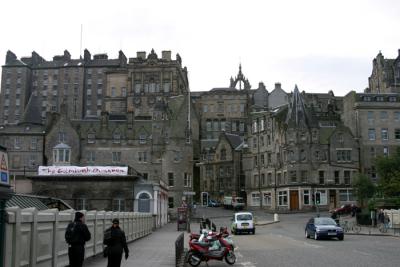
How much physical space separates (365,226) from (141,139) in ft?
Result: 143

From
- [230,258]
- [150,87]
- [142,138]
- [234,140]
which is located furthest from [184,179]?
[230,258]

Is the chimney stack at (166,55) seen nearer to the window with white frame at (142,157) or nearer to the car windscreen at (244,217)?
the window with white frame at (142,157)

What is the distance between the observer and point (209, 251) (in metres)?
20.0

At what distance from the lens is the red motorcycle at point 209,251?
19703 millimetres

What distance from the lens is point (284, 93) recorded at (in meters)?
119

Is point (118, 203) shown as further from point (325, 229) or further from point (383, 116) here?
point (383, 116)

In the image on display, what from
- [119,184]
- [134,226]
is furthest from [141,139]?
[134,226]

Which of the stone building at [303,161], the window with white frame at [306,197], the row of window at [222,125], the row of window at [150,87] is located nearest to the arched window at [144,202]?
the stone building at [303,161]

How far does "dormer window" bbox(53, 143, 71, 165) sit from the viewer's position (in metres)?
81.8

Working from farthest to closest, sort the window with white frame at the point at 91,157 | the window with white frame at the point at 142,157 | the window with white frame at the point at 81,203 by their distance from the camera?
the window with white frame at the point at 142,157, the window with white frame at the point at 91,157, the window with white frame at the point at 81,203

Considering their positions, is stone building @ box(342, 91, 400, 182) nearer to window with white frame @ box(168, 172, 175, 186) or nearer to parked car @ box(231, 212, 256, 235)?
window with white frame @ box(168, 172, 175, 186)

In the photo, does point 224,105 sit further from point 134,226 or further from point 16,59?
point 134,226

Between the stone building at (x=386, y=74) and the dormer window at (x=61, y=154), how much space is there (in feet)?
194

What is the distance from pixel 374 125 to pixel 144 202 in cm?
4537
